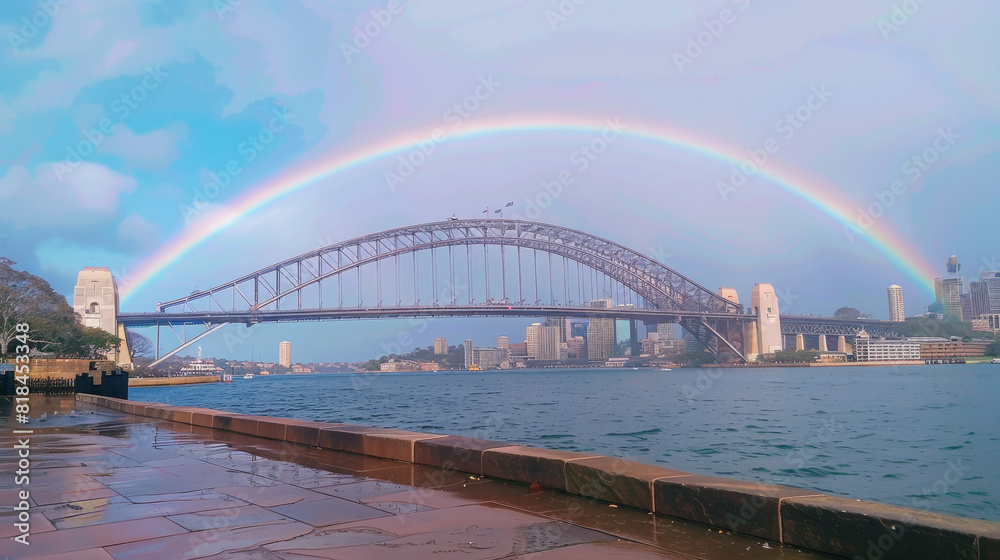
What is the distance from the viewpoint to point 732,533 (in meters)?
3.45

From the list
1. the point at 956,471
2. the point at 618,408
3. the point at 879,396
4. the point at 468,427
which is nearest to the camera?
the point at 956,471

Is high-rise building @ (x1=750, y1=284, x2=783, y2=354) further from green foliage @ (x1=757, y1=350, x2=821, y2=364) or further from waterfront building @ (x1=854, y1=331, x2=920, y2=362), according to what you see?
waterfront building @ (x1=854, y1=331, x2=920, y2=362)

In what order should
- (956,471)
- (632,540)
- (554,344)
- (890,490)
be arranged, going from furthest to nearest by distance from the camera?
(554,344) → (956,471) → (890,490) → (632,540)

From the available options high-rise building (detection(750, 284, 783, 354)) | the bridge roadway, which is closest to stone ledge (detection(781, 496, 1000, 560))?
the bridge roadway

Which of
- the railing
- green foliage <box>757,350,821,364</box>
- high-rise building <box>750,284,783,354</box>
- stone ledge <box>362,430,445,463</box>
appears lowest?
green foliage <box>757,350,821,364</box>

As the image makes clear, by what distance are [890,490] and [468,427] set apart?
11058 millimetres

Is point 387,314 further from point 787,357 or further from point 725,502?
point 725,502

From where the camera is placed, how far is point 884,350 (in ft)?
330

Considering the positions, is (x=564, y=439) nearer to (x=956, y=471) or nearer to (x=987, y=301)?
(x=956, y=471)

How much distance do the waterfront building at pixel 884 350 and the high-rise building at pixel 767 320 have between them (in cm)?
1957

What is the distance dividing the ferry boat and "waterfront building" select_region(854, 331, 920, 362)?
9550 centimetres

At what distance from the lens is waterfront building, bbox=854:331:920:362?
3873 inches

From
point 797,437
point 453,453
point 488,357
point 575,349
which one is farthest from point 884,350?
point 453,453

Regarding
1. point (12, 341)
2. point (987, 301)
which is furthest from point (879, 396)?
point (987, 301)
